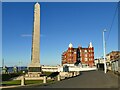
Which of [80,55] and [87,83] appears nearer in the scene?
[87,83]

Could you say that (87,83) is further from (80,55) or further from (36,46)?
(80,55)

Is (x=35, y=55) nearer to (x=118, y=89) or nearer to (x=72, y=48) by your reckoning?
(x=118, y=89)

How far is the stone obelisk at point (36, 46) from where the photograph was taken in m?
40.9

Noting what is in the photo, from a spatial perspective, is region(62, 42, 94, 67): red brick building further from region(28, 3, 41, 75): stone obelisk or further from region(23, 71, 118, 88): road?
region(23, 71, 118, 88): road

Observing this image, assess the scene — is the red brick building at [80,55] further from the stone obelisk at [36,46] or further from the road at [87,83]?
the road at [87,83]

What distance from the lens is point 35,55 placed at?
40906 millimetres

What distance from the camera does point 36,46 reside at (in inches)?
1613

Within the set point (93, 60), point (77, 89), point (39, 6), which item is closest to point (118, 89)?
point (77, 89)

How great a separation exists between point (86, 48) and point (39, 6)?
96.6 metres

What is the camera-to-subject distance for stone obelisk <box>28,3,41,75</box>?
134 feet

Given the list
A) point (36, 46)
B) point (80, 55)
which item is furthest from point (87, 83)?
point (80, 55)

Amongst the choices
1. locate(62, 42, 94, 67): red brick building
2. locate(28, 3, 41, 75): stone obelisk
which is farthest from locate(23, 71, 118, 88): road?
locate(62, 42, 94, 67): red brick building

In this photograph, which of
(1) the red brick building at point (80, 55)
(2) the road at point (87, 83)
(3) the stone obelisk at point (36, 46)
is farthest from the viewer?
(1) the red brick building at point (80, 55)

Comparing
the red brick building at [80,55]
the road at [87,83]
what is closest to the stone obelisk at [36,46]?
the road at [87,83]
